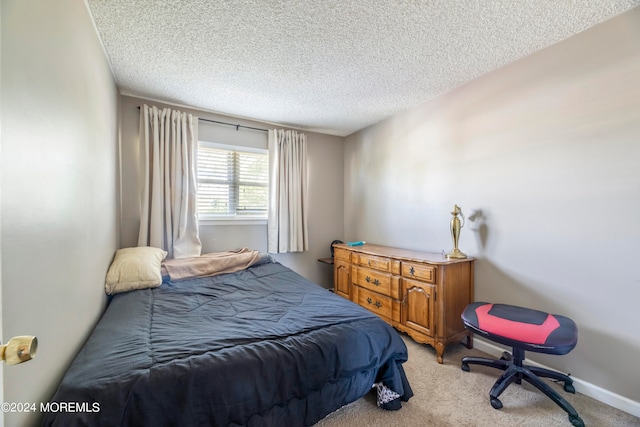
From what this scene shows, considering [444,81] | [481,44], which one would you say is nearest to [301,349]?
[481,44]

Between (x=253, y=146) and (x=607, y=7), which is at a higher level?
(x=607, y=7)

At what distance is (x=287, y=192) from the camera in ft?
11.6

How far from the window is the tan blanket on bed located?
662 mm

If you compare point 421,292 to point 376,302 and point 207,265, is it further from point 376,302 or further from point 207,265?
point 207,265

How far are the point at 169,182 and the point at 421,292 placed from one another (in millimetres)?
2817

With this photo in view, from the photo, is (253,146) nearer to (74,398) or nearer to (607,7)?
(74,398)

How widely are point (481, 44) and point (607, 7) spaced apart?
648 millimetres

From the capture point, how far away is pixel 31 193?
34.5 inches

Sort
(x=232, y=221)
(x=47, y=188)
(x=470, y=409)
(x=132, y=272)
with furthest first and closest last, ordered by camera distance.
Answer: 1. (x=232, y=221)
2. (x=132, y=272)
3. (x=470, y=409)
4. (x=47, y=188)

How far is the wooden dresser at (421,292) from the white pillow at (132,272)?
2.03m

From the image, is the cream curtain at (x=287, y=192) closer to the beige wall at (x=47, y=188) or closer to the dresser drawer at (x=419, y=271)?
the dresser drawer at (x=419, y=271)

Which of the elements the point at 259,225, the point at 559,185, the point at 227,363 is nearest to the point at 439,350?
the point at 559,185

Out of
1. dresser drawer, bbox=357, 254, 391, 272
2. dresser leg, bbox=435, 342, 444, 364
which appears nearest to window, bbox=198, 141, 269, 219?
dresser drawer, bbox=357, 254, 391, 272

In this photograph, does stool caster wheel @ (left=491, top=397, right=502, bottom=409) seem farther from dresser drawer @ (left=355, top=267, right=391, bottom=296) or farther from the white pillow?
the white pillow
